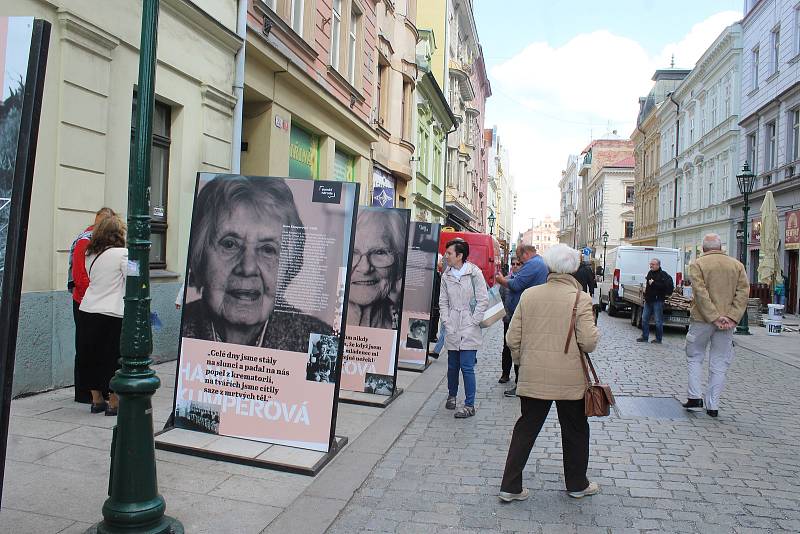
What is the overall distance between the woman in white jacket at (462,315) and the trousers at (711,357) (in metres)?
2.25

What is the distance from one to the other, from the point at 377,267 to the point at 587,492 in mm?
Answer: 3870

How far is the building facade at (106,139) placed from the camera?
6430 millimetres

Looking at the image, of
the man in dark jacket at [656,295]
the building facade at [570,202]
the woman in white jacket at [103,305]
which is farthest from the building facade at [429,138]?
the building facade at [570,202]

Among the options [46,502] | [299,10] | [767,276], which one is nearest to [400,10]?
[299,10]

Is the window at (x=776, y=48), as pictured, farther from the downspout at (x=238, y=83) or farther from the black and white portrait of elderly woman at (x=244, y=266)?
the black and white portrait of elderly woman at (x=244, y=266)

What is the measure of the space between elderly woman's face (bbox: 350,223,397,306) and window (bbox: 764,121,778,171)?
23.4 meters

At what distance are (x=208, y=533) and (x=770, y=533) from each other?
3.17 metres

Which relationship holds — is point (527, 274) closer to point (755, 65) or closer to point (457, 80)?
point (755, 65)

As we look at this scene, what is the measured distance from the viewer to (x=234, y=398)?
5.13 metres

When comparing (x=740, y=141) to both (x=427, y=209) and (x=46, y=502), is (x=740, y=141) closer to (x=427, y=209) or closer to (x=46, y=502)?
(x=427, y=209)

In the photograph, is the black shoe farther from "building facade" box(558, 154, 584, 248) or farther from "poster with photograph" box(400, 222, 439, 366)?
"building facade" box(558, 154, 584, 248)

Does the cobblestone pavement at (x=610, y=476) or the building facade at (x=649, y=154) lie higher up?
the building facade at (x=649, y=154)

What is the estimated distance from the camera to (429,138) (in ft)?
94.1

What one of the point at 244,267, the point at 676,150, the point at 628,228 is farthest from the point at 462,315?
the point at 628,228
